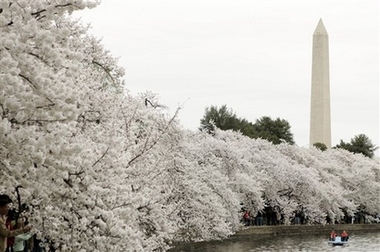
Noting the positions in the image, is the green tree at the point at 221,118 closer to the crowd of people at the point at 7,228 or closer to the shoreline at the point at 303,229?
the shoreline at the point at 303,229

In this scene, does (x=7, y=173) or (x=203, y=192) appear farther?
(x=203, y=192)

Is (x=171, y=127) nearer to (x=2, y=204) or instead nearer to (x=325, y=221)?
(x=2, y=204)

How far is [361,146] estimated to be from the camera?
332 feet

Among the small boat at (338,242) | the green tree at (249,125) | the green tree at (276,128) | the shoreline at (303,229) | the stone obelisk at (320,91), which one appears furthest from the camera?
the green tree at (276,128)

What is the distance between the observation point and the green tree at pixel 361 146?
100000mm

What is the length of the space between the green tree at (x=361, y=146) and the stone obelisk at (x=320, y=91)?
64.9 ft

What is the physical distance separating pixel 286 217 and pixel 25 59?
4532 cm

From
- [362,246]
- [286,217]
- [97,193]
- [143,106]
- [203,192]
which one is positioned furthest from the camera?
[286,217]

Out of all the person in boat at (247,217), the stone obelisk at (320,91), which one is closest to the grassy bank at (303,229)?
the person in boat at (247,217)

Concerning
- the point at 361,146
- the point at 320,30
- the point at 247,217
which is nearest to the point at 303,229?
the point at 247,217

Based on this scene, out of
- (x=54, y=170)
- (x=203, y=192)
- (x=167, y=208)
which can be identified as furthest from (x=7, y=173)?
(x=203, y=192)

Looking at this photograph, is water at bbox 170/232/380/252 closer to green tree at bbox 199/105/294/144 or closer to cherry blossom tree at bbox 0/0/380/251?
cherry blossom tree at bbox 0/0/380/251

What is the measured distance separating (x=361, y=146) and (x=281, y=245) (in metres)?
60.8

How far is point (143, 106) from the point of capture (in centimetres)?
2809
